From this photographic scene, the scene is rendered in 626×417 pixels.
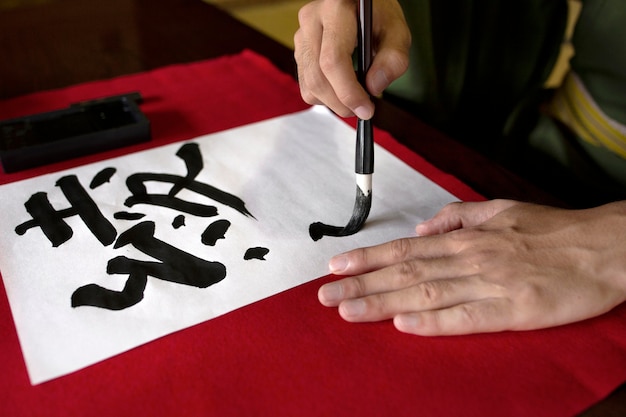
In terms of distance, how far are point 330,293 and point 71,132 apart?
394 mm

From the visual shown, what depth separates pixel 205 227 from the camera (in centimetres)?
52

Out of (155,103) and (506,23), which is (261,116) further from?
(506,23)

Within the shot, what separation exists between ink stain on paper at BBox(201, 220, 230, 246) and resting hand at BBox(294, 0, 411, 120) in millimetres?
151

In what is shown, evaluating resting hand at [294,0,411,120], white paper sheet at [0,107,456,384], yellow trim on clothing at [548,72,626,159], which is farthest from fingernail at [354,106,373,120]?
yellow trim on clothing at [548,72,626,159]

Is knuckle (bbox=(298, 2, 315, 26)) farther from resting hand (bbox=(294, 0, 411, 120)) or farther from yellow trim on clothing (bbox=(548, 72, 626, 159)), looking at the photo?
yellow trim on clothing (bbox=(548, 72, 626, 159))

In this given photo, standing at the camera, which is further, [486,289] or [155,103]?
[155,103]

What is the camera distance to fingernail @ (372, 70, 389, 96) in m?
0.50

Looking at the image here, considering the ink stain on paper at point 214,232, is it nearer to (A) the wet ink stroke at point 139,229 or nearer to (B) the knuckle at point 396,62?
(A) the wet ink stroke at point 139,229

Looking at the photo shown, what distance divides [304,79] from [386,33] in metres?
0.09

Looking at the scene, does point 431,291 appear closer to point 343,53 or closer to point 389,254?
point 389,254

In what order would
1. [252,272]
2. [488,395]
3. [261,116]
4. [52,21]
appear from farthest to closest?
[52,21] → [261,116] → [252,272] → [488,395]

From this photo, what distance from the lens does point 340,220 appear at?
1.76ft

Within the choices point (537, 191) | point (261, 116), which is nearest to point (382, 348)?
point (537, 191)

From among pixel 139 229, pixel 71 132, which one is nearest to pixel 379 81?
pixel 139 229
